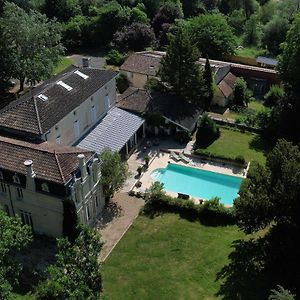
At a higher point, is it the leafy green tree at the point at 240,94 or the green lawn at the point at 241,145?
the leafy green tree at the point at 240,94

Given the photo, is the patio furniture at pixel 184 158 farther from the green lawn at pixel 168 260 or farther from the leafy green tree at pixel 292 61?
the leafy green tree at pixel 292 61

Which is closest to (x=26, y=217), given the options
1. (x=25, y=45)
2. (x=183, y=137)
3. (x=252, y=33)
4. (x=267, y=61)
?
(x=183, y=137)

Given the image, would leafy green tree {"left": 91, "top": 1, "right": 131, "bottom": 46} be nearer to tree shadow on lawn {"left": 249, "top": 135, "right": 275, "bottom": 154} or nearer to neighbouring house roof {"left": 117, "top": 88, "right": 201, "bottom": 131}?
neighbouring house roof {"left": 117, "top": 88, "right": 201, "bottom": 131}

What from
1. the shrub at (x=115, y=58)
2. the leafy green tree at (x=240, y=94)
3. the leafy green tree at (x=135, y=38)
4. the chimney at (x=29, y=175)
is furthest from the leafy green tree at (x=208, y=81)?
the chimney at (x=29, y=175)

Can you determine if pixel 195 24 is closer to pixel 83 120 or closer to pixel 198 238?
pixel 83 120

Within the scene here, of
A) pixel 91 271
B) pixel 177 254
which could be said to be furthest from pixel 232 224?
pixel 91 271

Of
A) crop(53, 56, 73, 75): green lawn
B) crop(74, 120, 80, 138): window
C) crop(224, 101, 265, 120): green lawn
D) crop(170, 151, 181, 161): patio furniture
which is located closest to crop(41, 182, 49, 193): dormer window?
crop(74, 120, 80, 138): window

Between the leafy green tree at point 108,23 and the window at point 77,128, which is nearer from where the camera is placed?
the window at point 77,128
